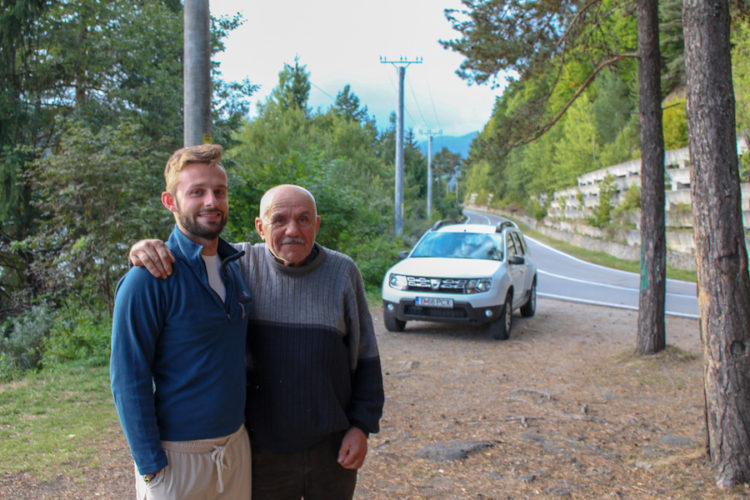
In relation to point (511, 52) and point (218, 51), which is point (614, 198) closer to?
point (218, 51)

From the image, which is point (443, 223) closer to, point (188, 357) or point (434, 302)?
point (434, 302)

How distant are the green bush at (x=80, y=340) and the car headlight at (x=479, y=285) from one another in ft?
17.4

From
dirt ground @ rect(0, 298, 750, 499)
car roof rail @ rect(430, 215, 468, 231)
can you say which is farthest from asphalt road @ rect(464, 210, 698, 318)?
dirt ground @ rect(0, 298, 750, 499)

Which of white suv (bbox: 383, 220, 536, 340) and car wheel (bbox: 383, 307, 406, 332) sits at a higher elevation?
white suv (bbox: 383, 220, 536, 340)

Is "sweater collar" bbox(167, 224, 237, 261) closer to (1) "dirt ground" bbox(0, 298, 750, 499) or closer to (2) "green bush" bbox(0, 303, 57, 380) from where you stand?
(1) "dirt ground" bbox(0, 298, 750, 499)

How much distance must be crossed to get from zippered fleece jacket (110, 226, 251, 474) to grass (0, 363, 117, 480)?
300 centimetres

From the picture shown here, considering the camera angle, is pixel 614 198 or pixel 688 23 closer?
pixel 688 23

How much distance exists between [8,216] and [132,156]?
4.19 metres

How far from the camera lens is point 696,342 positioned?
1005cm

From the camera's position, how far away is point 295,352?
2.39 m

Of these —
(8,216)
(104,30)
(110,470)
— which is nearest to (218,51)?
(104,30)

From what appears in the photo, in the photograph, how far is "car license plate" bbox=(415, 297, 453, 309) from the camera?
376 inches

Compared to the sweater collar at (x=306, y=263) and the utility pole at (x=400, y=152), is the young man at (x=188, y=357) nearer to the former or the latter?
the sweater collar at (x=306, y=263)

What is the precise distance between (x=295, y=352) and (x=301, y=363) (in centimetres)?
5
